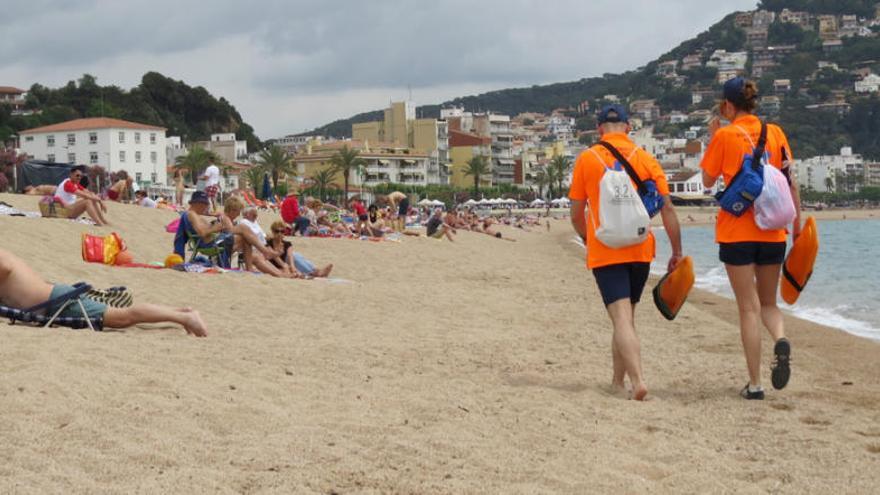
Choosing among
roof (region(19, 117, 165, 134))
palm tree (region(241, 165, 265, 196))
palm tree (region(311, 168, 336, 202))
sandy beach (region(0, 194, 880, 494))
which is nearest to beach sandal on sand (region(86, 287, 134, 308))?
sandy beach (region(0, 194, 880, 494))

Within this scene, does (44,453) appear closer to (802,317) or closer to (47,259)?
(47,259)

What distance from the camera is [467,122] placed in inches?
5113

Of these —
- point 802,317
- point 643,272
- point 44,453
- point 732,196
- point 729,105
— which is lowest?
point 802,317

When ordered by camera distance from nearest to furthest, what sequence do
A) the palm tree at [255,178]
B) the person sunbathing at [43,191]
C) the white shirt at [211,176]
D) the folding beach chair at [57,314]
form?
the folding beach chair at [57,314], the person sunbathing at [43,191], the white shirt at [211,176], the palm tree at [255,178]

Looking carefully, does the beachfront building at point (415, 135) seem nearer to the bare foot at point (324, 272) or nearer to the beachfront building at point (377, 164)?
the beachfront building at point (377, 164)

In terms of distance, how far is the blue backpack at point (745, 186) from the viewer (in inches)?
219

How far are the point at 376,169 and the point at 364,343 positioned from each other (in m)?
→ 96.2

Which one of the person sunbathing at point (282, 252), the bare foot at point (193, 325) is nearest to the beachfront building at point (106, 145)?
the person sunbathing at point (282, 252)

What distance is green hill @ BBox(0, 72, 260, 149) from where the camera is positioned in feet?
300

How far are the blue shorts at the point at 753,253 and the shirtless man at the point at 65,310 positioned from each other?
339cm

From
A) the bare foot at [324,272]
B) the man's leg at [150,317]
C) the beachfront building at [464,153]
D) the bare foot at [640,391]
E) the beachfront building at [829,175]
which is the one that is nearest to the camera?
the bare foot at [640,391]

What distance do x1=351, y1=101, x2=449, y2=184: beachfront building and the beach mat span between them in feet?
341

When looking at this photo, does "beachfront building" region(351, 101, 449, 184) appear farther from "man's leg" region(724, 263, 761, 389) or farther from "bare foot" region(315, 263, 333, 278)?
"man's leg" region(724, 263, 761, 389)

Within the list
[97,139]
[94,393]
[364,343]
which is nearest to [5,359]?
[94,393]
